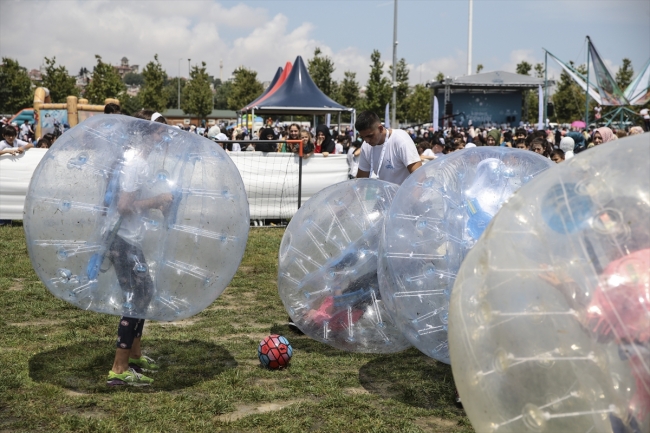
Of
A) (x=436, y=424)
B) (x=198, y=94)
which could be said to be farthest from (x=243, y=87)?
(x=436, y=424)

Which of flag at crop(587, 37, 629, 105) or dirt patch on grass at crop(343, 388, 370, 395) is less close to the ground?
flag at crop(587, 37, 629, 105)

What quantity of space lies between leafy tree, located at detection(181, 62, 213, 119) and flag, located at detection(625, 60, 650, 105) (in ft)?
117

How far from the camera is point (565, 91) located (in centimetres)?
5731

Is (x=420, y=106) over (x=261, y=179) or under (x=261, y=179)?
over

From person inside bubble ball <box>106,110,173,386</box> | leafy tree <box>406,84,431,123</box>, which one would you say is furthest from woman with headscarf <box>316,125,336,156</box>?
leafy tree <box>406,84,431,123</box>

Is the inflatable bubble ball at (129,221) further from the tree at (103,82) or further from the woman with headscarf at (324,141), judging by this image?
the tree at (103,82)

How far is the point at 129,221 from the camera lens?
4242 mm

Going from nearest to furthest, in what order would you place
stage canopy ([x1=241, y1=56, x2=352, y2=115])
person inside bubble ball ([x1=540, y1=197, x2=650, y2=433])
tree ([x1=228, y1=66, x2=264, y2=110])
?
1. person inside bubble ball ([x1=540, y1=197, x2=650, y2=433])
2. stage canopy ([x1=241, y1=56, x2=352, y2=115])
3. tree ([x1=228, y1=66, x2=264, y2=110])

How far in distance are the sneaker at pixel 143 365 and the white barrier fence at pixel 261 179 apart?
733 cm

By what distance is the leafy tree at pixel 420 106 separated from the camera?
211ft

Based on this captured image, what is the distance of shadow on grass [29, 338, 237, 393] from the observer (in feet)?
16.5

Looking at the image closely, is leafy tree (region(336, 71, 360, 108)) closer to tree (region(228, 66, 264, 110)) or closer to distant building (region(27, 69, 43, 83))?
tree (region(228, 66, 264, 110))

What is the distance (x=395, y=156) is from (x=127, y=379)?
123 inches

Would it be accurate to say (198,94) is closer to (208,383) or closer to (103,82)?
(103,82)
